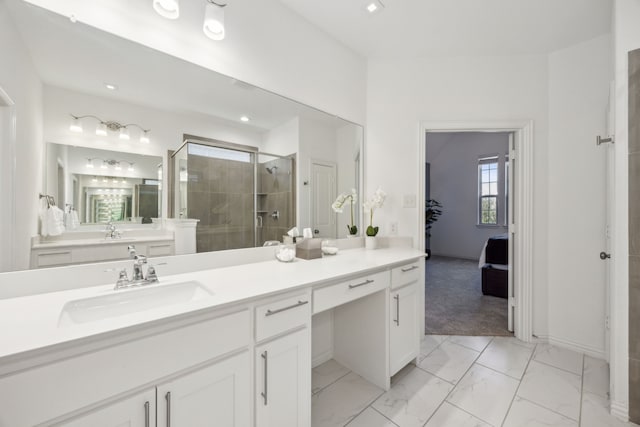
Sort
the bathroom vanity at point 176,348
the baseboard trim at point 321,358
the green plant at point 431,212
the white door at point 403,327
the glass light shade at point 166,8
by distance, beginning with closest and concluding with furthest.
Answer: the bathroom vanity at point 176,348
the glass light shade at point 166,8
the white door at point 403,327
the baseboard trim at point 321,358
the green plant at point 431,212

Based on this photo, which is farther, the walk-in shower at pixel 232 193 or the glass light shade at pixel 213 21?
the walk-in shower at pixel 232 193

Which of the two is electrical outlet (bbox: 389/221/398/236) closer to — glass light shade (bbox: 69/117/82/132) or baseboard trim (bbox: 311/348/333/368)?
baseboard trim (bbox: 311/348/333/368)

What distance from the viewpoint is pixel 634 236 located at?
57.0 inches

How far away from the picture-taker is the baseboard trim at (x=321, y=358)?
2.05 metres

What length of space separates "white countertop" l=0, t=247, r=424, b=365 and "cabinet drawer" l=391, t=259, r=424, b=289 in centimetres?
7

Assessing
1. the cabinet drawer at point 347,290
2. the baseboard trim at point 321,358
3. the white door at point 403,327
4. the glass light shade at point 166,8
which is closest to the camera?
the glass light shade at point 166,8

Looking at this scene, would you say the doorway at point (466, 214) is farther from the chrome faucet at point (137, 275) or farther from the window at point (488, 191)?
the chrome faucet at point (137, 275)

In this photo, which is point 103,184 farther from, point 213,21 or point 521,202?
point 521,202

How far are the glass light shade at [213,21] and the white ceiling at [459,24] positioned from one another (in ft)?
2.30

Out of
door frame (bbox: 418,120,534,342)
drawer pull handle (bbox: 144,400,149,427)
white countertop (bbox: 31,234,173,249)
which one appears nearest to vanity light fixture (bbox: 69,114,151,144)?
white countertop (bbox: 31,234,173,249)

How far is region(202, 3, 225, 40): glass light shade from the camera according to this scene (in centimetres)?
135

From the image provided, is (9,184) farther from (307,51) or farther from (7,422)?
(307,51)

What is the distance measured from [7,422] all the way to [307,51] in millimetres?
2325

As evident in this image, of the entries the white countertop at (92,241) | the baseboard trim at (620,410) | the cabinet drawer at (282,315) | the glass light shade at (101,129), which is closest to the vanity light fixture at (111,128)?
the glass light shade at (101,129)
